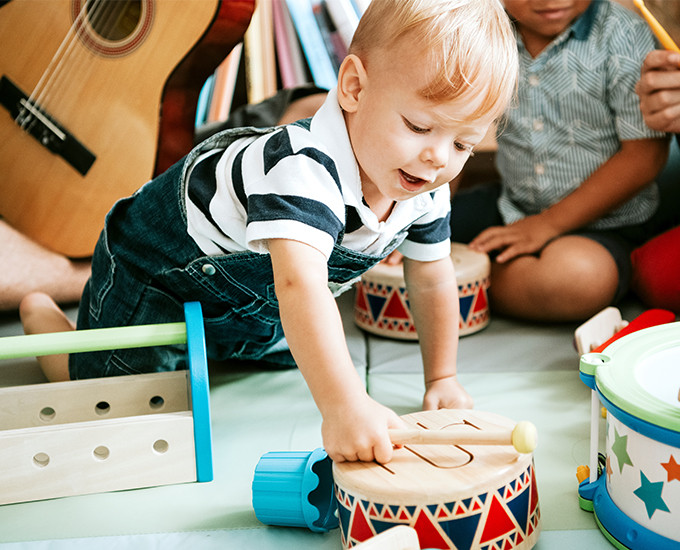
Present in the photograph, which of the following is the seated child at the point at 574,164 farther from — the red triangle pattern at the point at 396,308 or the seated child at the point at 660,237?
the red triangle pattern at the point at 396,308

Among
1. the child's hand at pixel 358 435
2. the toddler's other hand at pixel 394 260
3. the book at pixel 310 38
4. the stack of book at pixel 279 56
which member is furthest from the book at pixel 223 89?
the child's hand at pixel 358 435

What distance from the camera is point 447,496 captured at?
1.70 ft

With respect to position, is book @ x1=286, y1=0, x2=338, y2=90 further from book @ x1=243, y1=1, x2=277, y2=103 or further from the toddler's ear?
the toddler's ear

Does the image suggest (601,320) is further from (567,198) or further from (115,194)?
(115,194)

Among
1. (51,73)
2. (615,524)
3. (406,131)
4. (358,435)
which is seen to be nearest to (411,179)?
(406,131)

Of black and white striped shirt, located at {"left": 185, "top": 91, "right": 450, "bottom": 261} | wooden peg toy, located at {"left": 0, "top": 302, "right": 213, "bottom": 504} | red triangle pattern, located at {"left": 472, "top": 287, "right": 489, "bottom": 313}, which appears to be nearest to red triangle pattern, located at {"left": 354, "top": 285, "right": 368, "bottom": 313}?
red triangle pattern, located at {"left": 472, "top": 287, "right": 489, "bottom": 313}

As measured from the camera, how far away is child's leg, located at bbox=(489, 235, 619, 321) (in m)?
1.05

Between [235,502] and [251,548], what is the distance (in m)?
0.08

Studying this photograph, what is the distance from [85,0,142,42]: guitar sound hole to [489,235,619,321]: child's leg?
70 cm

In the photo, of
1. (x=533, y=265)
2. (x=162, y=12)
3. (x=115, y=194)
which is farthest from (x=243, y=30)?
(x=533, y=265)

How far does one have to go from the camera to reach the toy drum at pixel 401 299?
3.40 feet

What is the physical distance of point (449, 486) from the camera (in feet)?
1.71

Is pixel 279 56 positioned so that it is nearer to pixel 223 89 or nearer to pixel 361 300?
pixel 223 89

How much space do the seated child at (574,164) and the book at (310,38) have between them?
0.38 meters
